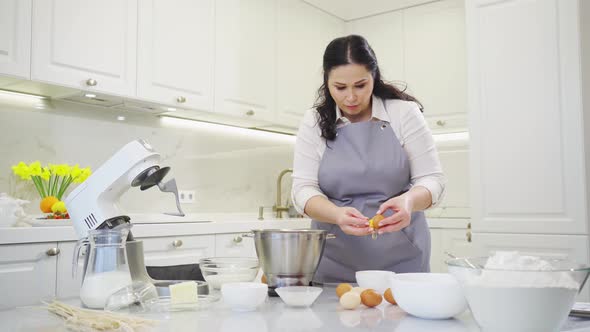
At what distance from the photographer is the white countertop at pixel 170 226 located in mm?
2117

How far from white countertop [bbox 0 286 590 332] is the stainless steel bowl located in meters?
0.14

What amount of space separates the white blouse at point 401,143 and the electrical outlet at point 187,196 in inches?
66.6

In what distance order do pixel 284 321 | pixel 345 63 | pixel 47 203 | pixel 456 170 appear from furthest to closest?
pixel 456 170 → pixel 47 203 → pixel 345 63 → pixel 284 321

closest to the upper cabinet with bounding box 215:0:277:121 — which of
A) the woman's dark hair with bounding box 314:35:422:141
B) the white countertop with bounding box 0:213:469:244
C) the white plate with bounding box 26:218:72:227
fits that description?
the white countertop with bounding box 0:213:469:244

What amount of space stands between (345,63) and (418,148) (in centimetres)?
37

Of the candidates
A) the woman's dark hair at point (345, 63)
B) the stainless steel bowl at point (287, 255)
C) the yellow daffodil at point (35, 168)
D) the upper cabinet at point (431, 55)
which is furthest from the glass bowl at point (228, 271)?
the upper cabinet at point (431, 55)

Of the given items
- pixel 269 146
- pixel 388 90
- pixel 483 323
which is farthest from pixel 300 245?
pixel 269 146

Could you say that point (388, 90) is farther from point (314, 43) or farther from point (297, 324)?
point (314, 43)

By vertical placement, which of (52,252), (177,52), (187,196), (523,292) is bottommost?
(52,252)

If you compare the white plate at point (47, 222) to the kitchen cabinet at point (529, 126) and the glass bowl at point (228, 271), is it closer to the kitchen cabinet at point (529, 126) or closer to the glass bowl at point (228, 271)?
the glass bowl at point (228, 271)

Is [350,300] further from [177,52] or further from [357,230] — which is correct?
[177,52]

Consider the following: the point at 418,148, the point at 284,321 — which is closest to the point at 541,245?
the point at 418,148

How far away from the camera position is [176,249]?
8.71 feet

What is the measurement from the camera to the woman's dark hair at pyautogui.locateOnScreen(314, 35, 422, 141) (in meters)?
1.75
